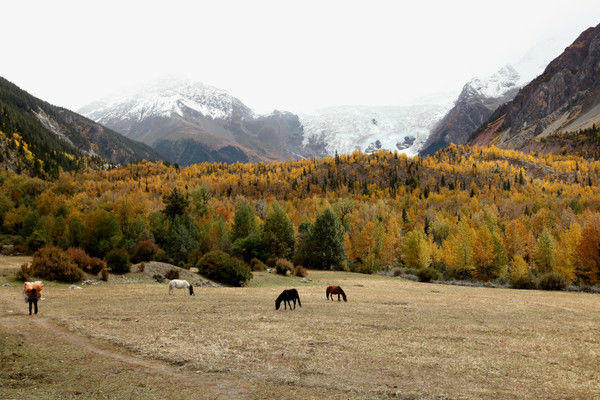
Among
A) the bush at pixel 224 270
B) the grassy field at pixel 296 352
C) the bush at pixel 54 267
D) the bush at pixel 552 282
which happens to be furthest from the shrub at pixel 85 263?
the bush at pixel 552 282

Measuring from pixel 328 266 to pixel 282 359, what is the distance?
194ft

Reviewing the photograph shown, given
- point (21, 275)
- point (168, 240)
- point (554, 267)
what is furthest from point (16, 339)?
point (554, 267)

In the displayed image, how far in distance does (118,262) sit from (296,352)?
3362 centimetres

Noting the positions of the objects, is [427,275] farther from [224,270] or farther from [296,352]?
[296,352]

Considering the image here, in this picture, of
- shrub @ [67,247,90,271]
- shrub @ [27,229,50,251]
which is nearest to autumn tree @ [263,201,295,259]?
shrub @ [67,247,90,271]

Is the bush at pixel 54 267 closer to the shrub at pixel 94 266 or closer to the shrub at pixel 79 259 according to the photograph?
the shrub at pixel 79 259

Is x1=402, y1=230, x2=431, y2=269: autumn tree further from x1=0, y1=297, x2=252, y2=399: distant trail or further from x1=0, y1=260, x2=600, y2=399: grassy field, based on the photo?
x1=0, y1=297, x2=252, y2=399: distant trail

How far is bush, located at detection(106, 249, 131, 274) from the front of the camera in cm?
4072

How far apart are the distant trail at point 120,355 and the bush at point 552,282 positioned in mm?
53209

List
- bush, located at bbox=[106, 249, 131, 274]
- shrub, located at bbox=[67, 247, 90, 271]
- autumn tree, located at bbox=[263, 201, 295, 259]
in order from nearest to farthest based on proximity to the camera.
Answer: shrub, located at bbox=[67, 247, 90, 271] → bush, located at bbox=[106, 249, 131, 274] → autumn tree, located at bbox=[263, 201, 295, 259]

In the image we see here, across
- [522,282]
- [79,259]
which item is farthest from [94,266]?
[522,282]

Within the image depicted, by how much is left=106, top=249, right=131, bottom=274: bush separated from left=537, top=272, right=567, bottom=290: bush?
176ft

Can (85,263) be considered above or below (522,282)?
above

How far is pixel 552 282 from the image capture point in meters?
49.9
